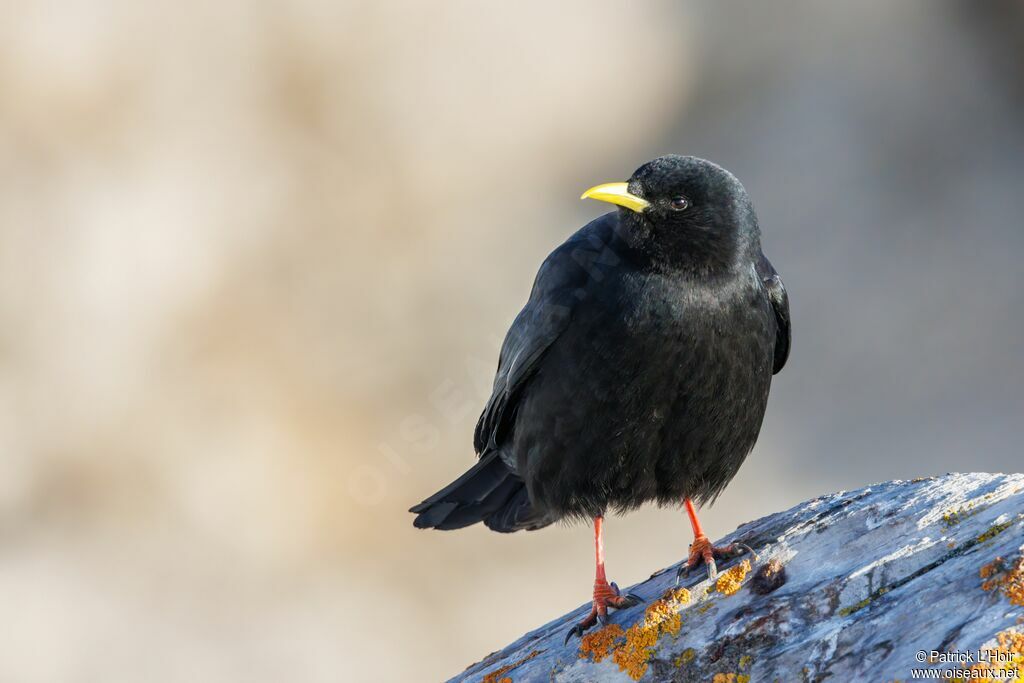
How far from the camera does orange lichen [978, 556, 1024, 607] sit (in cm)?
325

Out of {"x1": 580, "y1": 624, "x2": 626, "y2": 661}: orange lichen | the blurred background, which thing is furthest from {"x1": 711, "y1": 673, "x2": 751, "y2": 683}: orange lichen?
the blurred background

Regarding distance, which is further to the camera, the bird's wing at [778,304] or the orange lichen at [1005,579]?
the bird's wing at [778,304]

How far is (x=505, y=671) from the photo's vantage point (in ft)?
14.5

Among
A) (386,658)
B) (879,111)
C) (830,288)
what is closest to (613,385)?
(386,658)

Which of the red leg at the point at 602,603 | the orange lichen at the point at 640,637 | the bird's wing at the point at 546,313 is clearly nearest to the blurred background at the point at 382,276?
the bird's wing at the point at 546,313

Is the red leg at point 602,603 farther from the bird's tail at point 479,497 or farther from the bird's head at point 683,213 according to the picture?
the bird's head at point 683,213

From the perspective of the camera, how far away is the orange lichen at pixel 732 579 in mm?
4062

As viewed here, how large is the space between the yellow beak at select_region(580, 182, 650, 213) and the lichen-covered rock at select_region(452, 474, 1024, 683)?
149 centimetres

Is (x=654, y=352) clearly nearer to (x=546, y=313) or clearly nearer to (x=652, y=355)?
(x=652, y=355)

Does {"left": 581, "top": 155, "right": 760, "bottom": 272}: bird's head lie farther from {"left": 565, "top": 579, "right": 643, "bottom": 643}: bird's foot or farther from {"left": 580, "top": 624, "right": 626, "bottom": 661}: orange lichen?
{"left": 580, "top": 624, "right": 626, "bottom": 661}: orange lichen

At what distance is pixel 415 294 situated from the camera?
12469 millimetres

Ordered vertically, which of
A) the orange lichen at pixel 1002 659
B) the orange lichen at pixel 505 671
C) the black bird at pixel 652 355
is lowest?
the orange lichen at pixel 1002 659

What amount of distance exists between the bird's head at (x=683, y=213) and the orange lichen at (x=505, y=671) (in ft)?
5.85

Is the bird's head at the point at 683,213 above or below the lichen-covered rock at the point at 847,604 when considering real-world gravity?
above
